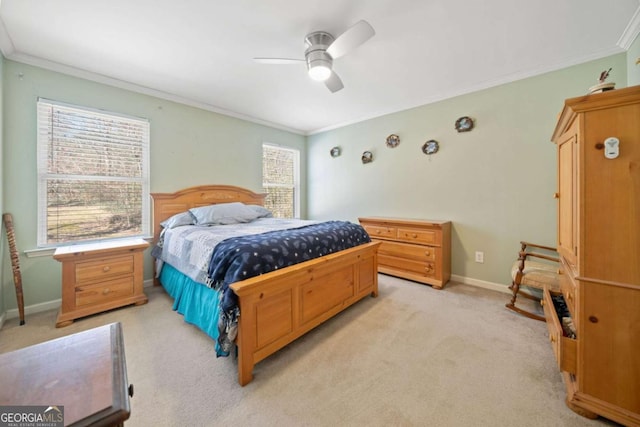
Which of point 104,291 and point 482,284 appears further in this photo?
point 482,284

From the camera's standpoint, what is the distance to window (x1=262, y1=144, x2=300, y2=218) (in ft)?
14.3

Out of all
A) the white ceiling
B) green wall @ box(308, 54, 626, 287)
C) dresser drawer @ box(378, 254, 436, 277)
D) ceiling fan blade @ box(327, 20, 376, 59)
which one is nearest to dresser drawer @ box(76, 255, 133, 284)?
the white ceiling

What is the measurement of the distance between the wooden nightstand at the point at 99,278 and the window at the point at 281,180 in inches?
87.1

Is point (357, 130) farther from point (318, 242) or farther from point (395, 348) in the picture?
point (395, 348)

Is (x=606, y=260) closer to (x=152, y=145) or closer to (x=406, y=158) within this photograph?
(x=406, y=158)

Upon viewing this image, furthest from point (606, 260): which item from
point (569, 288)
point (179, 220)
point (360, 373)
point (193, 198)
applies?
point (193, 198)

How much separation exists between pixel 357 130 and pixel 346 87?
3.85 feet

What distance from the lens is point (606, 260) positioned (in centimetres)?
118

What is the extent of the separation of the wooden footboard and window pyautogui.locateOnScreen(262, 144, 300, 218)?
8.05 feet

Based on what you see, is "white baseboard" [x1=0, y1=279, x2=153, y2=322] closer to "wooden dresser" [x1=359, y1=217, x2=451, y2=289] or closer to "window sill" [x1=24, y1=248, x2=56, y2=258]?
"window sill" [x1=24, y1=248, x2=56, y2=258]

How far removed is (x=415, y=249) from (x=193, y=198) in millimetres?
3033

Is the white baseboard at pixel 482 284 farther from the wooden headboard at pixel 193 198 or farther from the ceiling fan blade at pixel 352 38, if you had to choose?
the wooden headboard at pixel 193 198

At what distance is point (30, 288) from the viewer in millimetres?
2318

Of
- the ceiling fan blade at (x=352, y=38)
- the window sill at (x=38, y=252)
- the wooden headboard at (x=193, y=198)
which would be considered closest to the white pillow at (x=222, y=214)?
the wooden headboard at (x=193, y=198)
